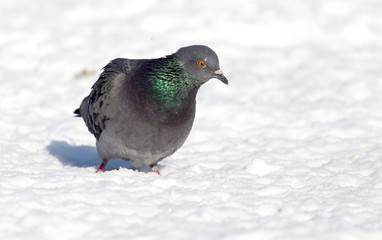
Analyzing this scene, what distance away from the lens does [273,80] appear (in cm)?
1027

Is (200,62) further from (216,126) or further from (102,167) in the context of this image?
(216,126)

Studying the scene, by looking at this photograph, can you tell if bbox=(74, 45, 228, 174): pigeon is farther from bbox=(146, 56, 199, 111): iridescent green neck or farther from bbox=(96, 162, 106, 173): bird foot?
bbox=(96, 162, 106, 173): bird foot

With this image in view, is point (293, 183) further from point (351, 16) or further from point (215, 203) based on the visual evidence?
point (351, 16)

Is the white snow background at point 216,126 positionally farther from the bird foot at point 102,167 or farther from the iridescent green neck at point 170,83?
the iridescent green neck at point 170,83

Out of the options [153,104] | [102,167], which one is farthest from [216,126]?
[153,104]

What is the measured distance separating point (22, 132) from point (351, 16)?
23.9ft

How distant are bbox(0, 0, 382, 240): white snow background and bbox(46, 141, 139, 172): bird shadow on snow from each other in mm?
28

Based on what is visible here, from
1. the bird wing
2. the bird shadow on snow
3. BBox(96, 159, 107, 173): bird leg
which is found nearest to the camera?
the bird wing

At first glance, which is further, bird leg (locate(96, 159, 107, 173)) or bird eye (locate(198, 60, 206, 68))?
bird leg (locate(96, 159, 107, 173))

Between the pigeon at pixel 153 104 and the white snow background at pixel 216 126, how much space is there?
31 cm

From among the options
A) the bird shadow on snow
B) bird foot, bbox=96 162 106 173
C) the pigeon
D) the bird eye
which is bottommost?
bird foot, bbox=96 162 106 173

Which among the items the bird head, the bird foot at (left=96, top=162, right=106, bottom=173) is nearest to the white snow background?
the bird foot at (left=96, top=162, right=106, bottom=173)

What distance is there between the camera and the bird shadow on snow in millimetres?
7109

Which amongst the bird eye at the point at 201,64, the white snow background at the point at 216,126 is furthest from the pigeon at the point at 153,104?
the white snow background at the point at 216,126
